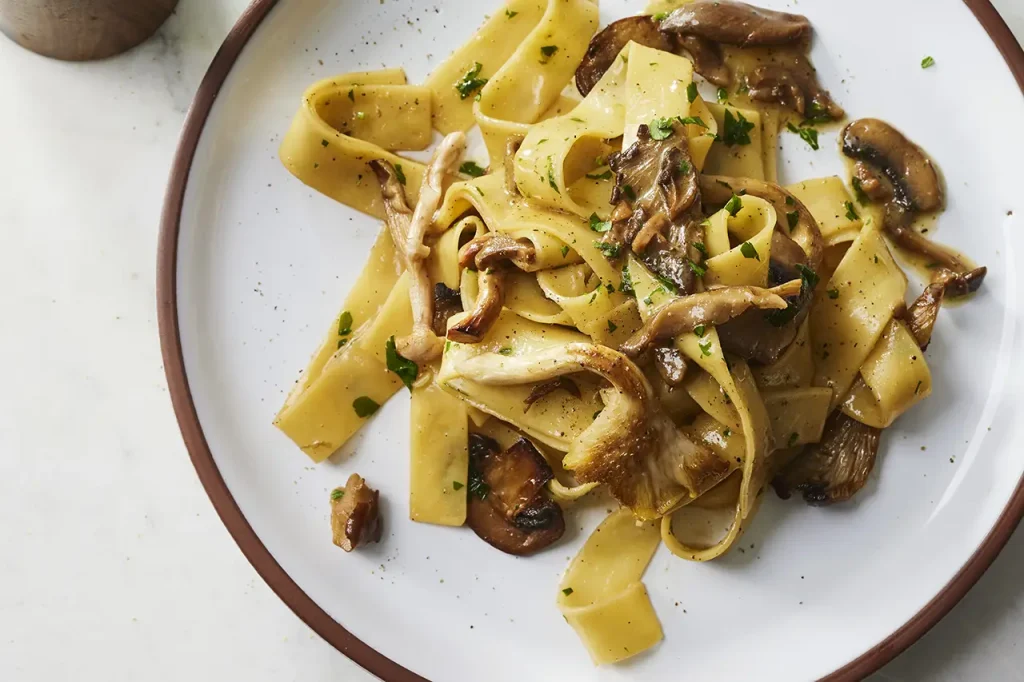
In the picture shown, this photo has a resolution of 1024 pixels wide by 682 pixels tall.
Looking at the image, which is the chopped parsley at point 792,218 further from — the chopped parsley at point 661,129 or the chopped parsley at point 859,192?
the chopped parsley at point 661,129

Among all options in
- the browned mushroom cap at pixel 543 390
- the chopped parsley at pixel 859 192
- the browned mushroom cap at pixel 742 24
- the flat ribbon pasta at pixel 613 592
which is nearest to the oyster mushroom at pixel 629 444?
the browned mushroom cap at pixel 543 390

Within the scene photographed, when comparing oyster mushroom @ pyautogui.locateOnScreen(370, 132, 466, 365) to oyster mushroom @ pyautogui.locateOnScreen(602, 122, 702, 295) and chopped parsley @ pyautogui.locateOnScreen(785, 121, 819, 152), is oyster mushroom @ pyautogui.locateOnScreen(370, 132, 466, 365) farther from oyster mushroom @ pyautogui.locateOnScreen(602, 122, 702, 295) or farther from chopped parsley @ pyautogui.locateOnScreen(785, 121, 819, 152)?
chopped parsley @ pyautogui.locateOnScreen(785, 121, 819, 152)

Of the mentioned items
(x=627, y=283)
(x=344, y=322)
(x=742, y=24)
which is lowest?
(x=344, y=322)

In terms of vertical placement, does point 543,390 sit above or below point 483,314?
below

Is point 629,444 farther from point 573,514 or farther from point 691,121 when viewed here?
point 691,121

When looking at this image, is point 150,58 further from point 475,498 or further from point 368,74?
point 475,498

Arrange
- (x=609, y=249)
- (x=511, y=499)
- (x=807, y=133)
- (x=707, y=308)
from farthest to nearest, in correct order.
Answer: (x=511, y=499) → (x=807, y=133) → (x=609, y=249) → (x=707, y=308)

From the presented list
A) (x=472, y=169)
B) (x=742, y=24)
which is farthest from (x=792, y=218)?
(x=472, y=169)
